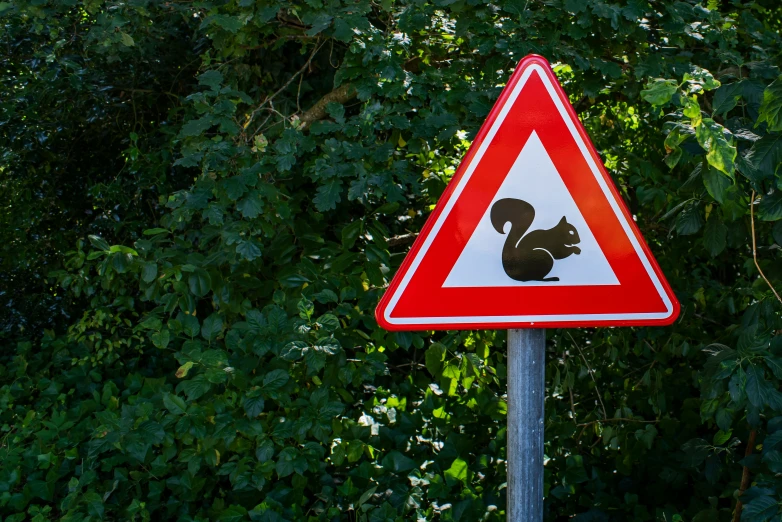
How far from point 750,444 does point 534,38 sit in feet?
5.36

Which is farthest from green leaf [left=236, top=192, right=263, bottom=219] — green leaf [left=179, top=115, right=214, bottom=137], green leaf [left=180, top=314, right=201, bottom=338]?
green leaf [left=180, top=314, right=201, bottom=338]

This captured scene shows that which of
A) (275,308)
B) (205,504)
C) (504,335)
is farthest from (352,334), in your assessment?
(205,504)

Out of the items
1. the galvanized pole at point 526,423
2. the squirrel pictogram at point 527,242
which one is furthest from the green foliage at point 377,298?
the galvanized pole at point 526,423

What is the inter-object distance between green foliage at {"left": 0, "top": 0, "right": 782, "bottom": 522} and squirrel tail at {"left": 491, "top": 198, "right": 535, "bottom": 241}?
0.58 meters

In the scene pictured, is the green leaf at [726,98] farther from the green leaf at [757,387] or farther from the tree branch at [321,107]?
the tree branch at [321,107]

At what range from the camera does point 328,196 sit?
264 centimetres

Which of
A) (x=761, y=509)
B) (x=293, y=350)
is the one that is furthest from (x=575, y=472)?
(x=293, y=350)

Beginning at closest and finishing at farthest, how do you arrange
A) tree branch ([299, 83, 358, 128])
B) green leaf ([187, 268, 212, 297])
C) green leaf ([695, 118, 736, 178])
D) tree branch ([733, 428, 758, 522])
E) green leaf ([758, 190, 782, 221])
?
green leaf ([695, 118, 736, 178])
green leaf ([758, 190, 782, 221])
tree branch ([733, 428, 758, 522])
green leaf ([187, 268, 212, 297])
tree branch ([299, 83, 358, 128])

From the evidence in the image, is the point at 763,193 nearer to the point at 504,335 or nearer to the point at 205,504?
the point at 504,335

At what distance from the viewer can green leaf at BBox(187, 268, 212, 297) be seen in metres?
2.83

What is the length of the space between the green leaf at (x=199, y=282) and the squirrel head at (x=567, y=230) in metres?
1.68

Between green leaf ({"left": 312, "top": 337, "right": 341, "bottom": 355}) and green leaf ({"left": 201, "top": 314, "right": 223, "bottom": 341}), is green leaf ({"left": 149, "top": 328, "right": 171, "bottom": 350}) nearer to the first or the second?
green leaf ({"left": 201, "top": 314, "right": 223, "bottom": 341})

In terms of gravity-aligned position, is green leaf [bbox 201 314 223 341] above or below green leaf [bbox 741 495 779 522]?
above

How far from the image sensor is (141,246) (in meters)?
2.86
